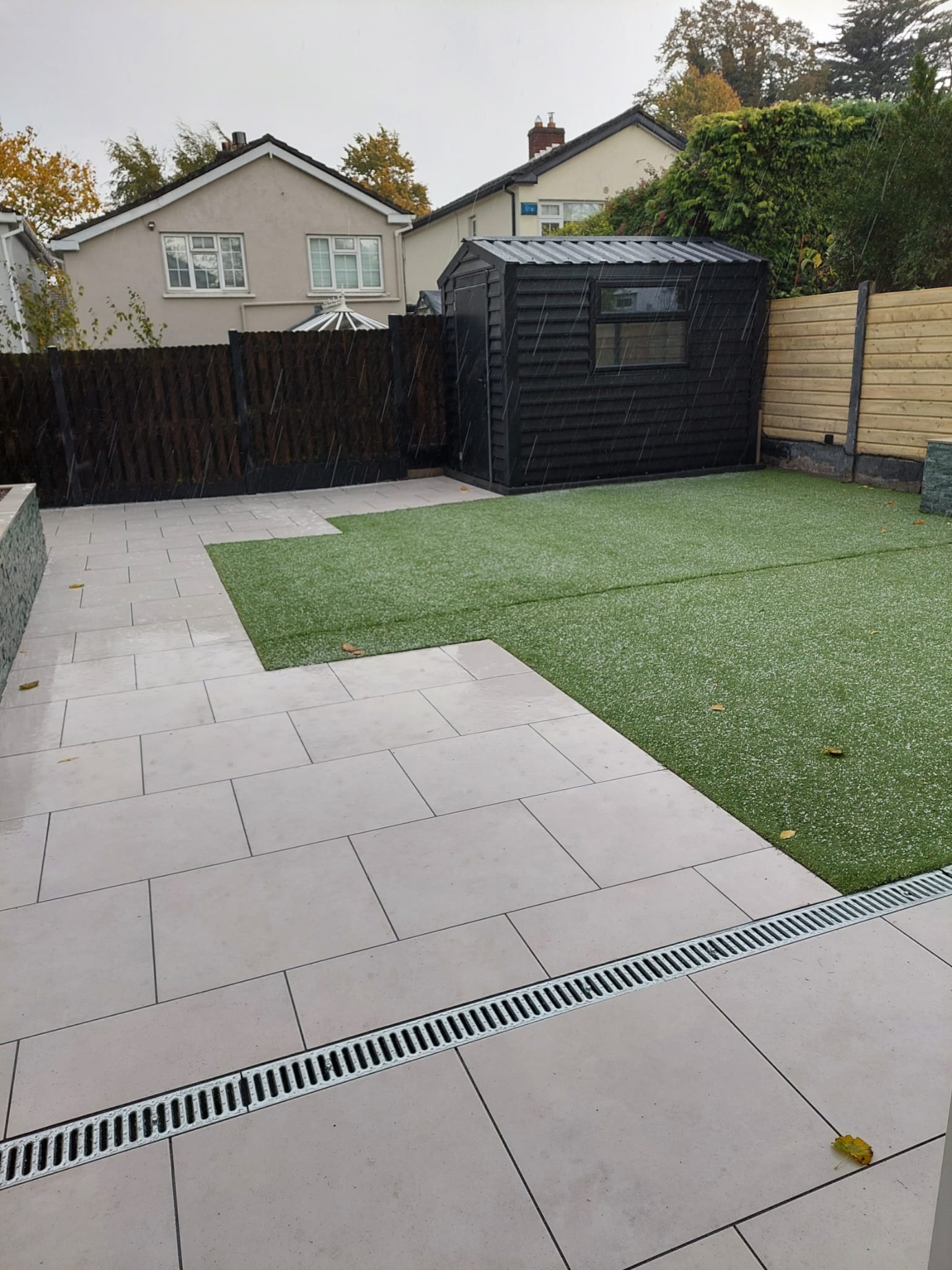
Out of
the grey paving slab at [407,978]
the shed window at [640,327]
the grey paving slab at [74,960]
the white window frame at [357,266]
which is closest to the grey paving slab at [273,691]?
the grey paving slab at [74,960]

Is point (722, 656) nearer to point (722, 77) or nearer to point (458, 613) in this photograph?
point (458, 613)

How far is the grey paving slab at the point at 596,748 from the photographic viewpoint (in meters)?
3.26

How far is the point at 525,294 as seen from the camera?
8961mm

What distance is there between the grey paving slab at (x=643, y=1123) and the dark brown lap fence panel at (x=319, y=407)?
360 inches

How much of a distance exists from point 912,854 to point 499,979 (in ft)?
4.35

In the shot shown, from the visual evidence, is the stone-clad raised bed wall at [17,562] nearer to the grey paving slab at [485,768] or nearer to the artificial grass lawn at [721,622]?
the artificial grass lawn at [721,622]

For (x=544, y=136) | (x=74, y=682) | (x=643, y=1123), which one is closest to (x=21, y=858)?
(x=74, y=682)

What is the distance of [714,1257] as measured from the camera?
58.6 inches

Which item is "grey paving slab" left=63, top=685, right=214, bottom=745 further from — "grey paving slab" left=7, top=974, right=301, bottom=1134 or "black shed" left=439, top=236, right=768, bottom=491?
"black shed" left=439, top=236, right=768, bottom=491

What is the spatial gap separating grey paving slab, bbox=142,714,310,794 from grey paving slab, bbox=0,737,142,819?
7 cm

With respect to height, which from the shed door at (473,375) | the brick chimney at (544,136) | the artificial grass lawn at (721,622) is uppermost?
the brick chimney at (544,136)

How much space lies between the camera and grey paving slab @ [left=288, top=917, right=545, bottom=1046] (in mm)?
2086

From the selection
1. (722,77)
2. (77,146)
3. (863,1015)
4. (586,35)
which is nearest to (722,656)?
(863,1015)

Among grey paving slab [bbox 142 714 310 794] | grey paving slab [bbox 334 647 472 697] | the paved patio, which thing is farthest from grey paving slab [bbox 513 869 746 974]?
grey paving slab [bbox 334 647 472 697]
